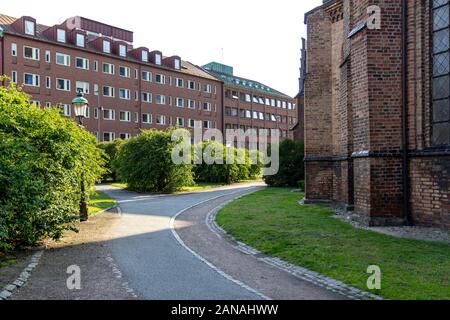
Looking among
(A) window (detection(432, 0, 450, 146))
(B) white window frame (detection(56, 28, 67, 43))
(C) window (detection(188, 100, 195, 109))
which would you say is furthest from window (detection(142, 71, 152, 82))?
(A) window (detection(432, 0, 450, 146))

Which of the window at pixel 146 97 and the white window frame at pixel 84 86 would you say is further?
the window at pixel 146 97

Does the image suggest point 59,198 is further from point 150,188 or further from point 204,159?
point 204,159

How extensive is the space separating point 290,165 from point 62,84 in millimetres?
28385

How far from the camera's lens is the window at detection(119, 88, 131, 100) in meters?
53.1

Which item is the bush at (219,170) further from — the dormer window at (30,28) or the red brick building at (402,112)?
the red brick building at (402,112)

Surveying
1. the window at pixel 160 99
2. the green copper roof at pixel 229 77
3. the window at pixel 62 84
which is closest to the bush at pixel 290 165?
the window at pixel 62 84

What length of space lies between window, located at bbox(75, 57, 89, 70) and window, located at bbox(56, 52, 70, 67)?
1.13 m

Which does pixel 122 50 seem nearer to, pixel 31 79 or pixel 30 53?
pixel 30 53

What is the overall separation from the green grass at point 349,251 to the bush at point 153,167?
13908 millimetres

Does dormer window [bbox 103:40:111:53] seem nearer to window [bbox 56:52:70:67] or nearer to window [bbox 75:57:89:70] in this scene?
window [bbox 75:57:89:70]

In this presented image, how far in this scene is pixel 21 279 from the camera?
22.6ft

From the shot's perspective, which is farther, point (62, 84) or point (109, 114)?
point (109, 114)

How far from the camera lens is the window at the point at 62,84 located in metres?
46.3

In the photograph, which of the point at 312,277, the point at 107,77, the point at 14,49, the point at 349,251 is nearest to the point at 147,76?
the point at 107,77
